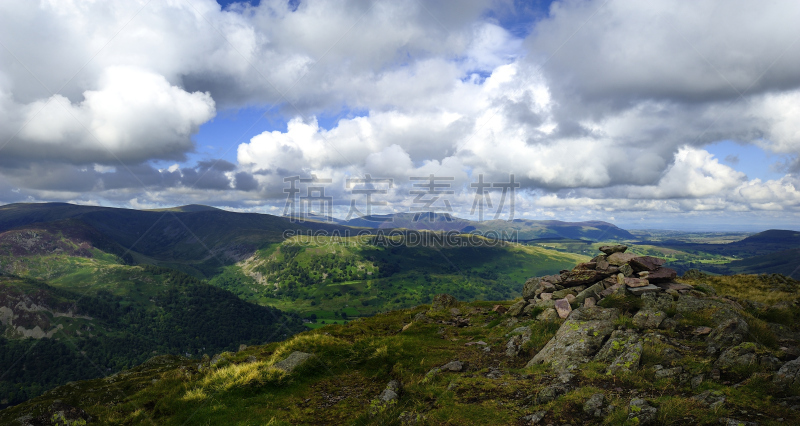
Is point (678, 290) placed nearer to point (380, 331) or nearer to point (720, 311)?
point (720, 311)

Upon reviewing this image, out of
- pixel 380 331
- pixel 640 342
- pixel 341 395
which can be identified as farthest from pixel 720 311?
pixel 380 331

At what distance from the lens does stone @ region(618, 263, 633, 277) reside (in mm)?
23516

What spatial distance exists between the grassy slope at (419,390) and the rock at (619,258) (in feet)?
28.4

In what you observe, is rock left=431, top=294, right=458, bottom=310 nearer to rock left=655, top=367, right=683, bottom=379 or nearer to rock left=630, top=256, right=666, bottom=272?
rock left=630, top=256, right=666, bottom=272

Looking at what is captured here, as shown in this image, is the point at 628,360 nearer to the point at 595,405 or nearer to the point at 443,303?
the point at 595,405

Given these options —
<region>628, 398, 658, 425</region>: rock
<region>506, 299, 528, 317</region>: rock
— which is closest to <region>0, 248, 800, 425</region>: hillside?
<region>628, 398, 658, 425</region>: rock

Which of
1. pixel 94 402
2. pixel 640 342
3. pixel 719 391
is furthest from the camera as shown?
pixel 94 402

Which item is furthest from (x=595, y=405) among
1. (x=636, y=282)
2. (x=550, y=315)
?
(x=636, y=282)

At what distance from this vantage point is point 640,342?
45.1ft

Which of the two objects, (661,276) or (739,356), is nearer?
(739,356)

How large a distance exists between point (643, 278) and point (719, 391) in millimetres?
14263

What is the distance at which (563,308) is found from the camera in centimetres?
2134

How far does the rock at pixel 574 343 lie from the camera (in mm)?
14602

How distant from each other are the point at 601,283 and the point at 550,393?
50.2 feet
